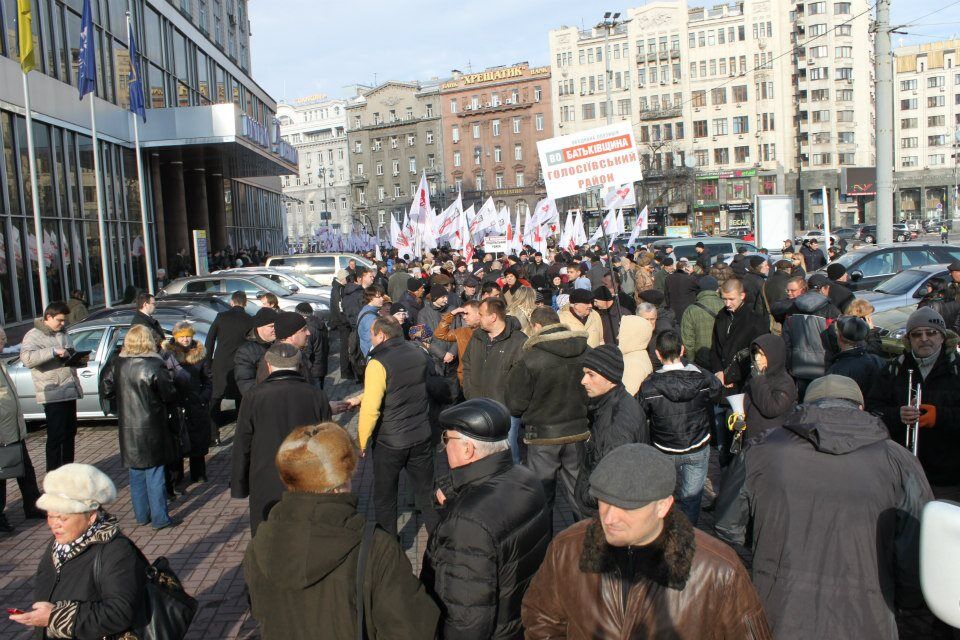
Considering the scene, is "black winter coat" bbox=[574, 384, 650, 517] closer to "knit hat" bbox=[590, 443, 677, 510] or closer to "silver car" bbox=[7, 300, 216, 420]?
"knit hat" bbox=[590, 443, 677, 510]

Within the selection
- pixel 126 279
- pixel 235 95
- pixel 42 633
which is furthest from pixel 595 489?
pixel 235 95

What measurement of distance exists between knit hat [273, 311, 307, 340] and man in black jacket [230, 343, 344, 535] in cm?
92

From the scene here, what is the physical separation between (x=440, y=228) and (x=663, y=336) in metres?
18.3

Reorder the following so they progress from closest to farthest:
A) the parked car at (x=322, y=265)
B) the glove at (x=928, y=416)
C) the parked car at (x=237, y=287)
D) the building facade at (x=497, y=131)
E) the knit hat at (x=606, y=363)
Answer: the glove at (x=928, y=416) < the knit hat at (x=606, y=363) < the parked car at (x=237, y=287) < the parked car at (x=322, y=265) < the building facade at (x=497, y=131)

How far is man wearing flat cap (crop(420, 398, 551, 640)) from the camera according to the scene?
9.59 ft

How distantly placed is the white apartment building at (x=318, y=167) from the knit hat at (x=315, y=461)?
354ft

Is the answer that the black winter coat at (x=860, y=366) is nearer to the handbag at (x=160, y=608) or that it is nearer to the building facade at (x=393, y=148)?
the handbag at (x=160, y=608)

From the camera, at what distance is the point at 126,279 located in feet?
84.8

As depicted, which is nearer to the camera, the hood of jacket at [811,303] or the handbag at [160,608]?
the handbag at [160,608]

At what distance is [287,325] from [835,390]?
157 inches

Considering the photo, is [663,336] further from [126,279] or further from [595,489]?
[126,279]

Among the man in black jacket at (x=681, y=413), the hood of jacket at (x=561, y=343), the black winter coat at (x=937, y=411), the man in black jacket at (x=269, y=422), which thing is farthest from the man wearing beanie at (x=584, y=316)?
the man in black jacket at (x=269, y=422)

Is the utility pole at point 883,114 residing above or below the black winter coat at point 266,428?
above

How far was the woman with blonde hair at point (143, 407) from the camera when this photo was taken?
669 cm
